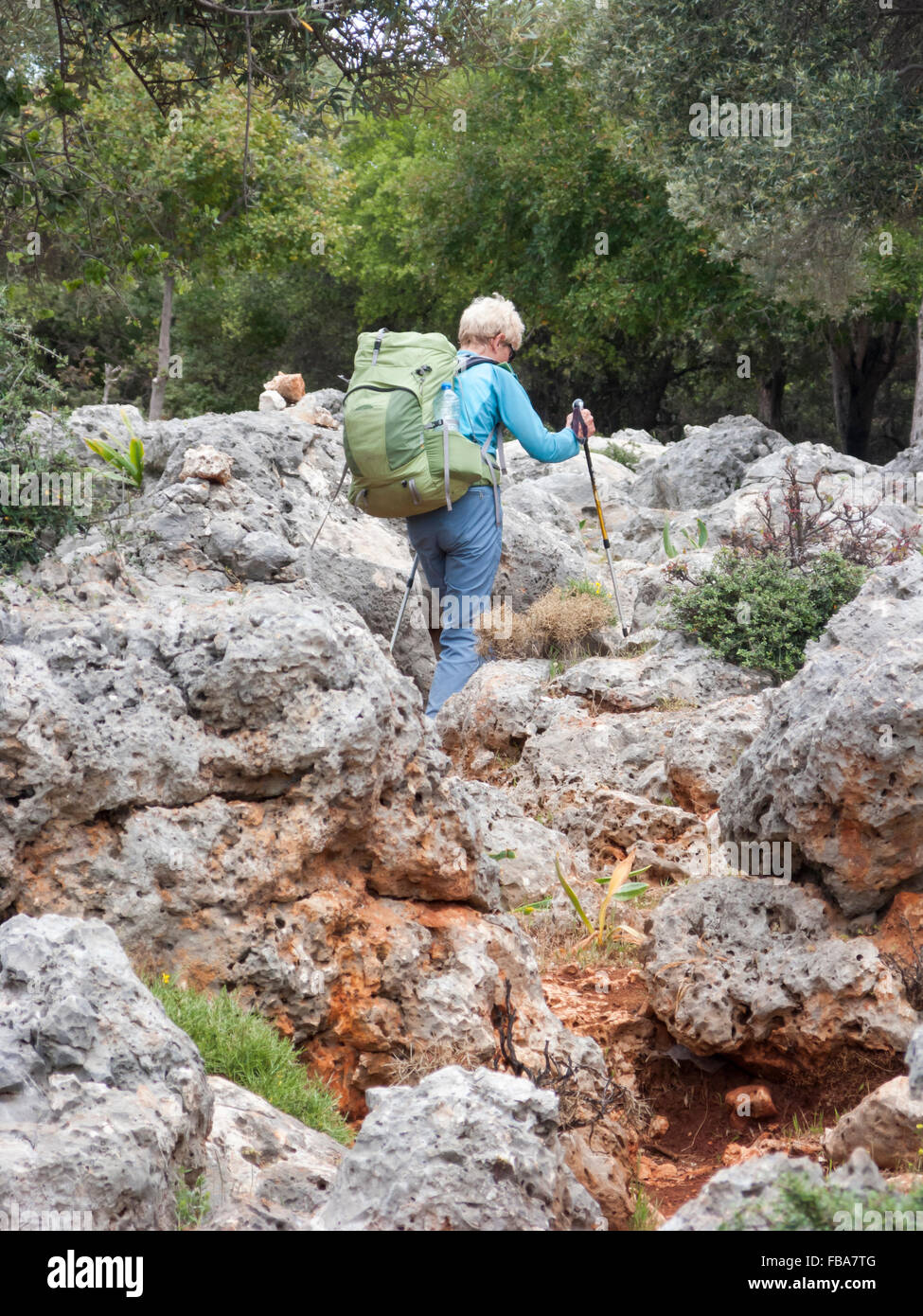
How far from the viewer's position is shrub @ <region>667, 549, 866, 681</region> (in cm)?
831

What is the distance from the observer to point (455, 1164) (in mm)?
2326

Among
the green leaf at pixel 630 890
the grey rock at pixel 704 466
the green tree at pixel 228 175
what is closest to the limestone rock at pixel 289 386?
the green tree at pixel 228 175

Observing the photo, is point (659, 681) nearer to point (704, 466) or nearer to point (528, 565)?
point (528, 565)

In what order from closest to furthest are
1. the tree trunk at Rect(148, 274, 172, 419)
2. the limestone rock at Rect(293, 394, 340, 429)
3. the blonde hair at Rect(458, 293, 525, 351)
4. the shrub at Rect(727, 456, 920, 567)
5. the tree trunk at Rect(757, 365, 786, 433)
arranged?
the blonde hair at Rect(458, 293, 525, 351) < the shrub at Rect(727, 456, 920, 567) < the limestone rock at Rect(293, 394, 340, 429) < the tree trunk at Rect(148, 274, 172, 419) < the tree trunk at Rect(757, 365, 786, 433)

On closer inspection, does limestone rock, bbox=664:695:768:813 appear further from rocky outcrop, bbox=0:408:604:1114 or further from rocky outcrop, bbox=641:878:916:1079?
rocky outcrop, bbox=0:408:604:1114

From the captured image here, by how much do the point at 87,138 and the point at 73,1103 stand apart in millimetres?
5905

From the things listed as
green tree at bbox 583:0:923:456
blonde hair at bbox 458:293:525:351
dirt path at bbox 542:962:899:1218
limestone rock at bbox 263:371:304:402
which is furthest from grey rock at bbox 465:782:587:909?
green tree at bbox 583:0:923:456

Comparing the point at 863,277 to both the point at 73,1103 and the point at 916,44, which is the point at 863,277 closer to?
the point at 916,44

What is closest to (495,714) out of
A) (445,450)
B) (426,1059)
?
(445,450)

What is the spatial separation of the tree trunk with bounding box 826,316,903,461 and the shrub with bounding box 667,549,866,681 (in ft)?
62.6

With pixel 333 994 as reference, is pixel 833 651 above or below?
above

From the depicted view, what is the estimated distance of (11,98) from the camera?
227 inches

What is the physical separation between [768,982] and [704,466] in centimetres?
1154

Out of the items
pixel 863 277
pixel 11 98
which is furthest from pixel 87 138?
pixel 863 277
